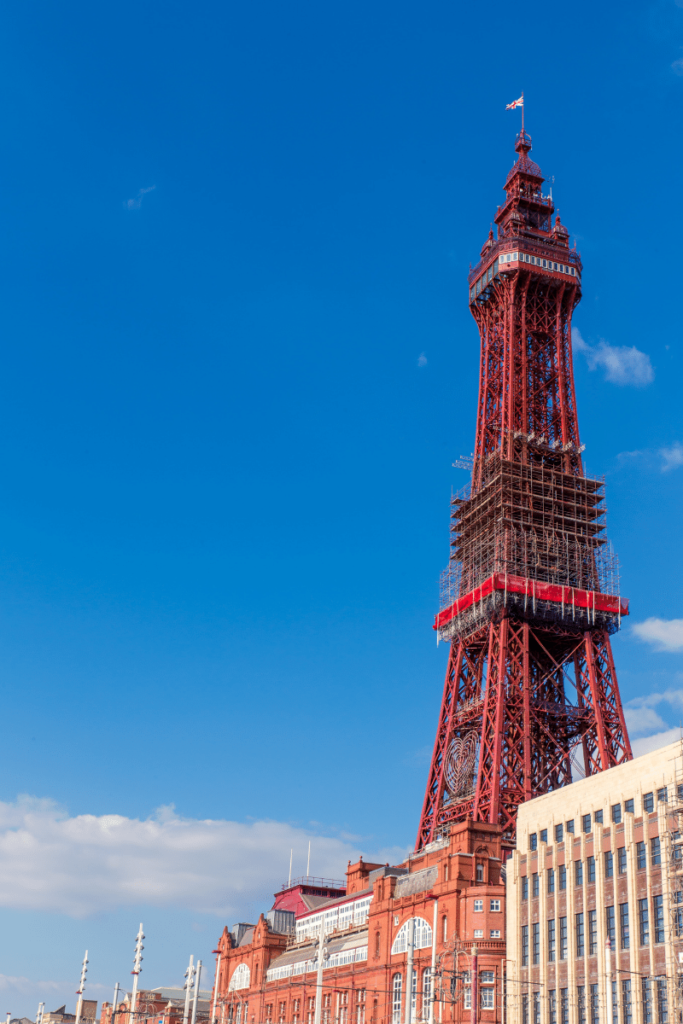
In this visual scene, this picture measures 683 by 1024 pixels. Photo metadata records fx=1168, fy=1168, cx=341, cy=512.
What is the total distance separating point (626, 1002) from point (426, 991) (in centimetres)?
2140

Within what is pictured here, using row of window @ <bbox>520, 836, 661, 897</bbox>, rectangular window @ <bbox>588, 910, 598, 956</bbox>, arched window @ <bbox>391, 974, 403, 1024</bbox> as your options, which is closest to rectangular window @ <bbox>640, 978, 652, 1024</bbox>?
rectangular window @ <bbox>588, 910, 598, 956</bbox>

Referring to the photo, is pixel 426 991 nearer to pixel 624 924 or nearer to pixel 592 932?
pixel 592 932

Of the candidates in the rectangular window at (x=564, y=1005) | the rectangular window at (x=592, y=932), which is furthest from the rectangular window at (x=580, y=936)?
the rectangular window at (x=564, y=1005)

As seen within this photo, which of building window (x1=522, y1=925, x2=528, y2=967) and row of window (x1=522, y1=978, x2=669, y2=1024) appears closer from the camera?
row of window (x1=522, y1=978, x2=669, y2=1024)

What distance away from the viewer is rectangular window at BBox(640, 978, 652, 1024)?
68562 millimetres

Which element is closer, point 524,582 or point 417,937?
point 417,937

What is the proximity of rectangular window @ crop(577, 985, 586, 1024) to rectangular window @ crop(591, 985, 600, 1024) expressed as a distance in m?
0.99

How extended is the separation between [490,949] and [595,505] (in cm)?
5065

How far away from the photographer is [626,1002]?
231 feet

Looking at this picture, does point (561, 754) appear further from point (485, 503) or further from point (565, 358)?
point (565, 358)

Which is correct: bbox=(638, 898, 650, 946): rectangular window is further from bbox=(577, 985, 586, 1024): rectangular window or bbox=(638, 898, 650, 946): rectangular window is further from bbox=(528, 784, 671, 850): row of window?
bbox=(577, 985, 586, 1024): rectangular window

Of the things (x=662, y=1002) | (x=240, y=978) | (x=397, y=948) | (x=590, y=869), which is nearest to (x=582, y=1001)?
(x=590, y=869)

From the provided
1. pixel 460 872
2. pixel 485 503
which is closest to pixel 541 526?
pixel 485 503

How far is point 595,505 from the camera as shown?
120375mm
